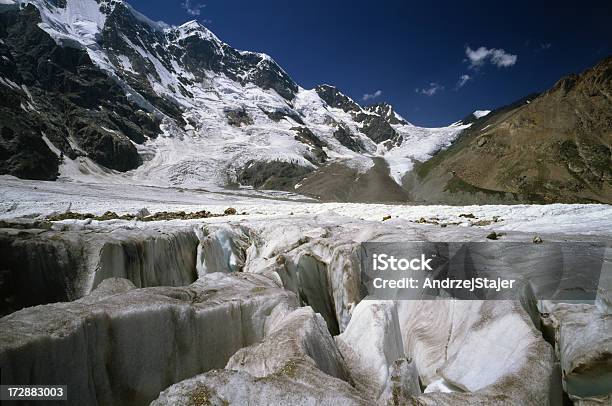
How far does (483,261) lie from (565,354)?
2.75 m

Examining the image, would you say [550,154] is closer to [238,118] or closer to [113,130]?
[113,130]

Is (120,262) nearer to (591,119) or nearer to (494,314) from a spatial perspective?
(494,314)

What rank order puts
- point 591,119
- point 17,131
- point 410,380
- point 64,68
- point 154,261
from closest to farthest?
1. point 410,380
2. point 154,261
3. point 591,119
4. point 17,131
5. point 64,68

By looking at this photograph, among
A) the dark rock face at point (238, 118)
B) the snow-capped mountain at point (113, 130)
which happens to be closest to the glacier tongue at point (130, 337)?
the snow-capped mountain at point (113, 130)

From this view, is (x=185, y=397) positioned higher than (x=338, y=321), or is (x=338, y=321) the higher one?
(x=185, y=397)

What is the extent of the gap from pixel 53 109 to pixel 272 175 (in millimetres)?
77740

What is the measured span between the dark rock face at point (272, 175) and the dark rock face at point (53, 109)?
39.0m

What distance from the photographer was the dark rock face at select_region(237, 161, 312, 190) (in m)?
118

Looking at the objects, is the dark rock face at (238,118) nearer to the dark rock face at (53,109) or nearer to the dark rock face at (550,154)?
the dark rock face at (53,109)

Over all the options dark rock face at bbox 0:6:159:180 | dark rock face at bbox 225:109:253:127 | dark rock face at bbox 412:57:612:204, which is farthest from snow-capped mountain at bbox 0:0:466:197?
dark rock face at bbox 412:57:612:204

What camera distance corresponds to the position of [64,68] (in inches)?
5226

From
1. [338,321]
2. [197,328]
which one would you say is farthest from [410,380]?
[338,321]

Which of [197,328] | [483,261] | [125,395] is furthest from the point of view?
[483,261]

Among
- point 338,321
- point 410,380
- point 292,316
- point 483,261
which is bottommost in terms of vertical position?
point 338,321
